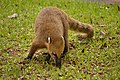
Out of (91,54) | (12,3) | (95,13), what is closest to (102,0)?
(95,13)

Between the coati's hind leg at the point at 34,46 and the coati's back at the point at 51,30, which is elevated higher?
the coati's back at the point at 51,30

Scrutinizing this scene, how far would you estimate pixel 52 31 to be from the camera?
699cm

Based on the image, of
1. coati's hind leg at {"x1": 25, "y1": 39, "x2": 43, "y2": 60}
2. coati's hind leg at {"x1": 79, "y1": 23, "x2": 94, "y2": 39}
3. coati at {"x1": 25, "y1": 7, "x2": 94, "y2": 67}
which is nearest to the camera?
coati at {"x1": 25, "y1": 7, "x2": 94, "y2": 67}

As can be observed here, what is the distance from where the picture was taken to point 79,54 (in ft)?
24.9

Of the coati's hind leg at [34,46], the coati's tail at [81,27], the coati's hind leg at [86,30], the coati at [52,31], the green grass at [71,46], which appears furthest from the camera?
the coati's hind leg at [86,30]

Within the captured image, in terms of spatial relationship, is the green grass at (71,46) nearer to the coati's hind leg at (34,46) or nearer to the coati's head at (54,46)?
the coati's hind leg at (34,46)

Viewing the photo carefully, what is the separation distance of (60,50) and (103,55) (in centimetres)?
131

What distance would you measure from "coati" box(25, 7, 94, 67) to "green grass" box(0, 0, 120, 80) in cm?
29

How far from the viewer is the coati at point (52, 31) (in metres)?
6.62

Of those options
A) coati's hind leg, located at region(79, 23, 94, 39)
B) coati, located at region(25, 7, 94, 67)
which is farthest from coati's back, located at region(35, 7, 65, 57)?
coati's hind leg, located at region(79, 23, 94, 39)

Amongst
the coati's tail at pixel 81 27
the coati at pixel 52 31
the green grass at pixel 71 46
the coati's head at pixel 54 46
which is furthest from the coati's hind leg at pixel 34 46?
the coati's tail at pixel 81 27

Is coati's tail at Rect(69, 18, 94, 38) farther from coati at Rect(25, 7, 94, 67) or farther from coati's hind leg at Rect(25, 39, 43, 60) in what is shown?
coati's hind leg at Rect(25, 39, 43, 60)

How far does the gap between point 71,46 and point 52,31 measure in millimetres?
1207

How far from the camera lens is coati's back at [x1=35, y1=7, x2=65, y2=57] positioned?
6625 mm
